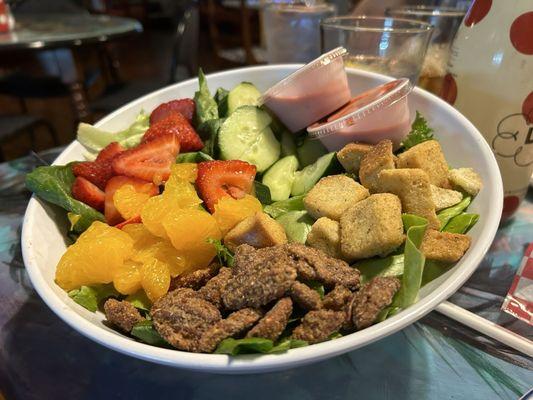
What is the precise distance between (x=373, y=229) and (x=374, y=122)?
0.33 m

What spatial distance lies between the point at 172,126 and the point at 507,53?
847 millimetres

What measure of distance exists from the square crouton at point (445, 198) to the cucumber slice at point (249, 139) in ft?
1.46

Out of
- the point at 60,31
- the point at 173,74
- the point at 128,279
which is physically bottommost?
the point at 173,74

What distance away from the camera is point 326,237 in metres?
0.84

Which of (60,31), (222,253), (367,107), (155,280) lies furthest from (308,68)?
(60,31)

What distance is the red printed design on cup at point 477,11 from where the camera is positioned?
1.02 metres

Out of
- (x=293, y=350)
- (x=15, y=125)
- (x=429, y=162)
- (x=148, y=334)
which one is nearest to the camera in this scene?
(x=293, y=350)

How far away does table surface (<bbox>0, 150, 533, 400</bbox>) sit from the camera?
Result: 72cm

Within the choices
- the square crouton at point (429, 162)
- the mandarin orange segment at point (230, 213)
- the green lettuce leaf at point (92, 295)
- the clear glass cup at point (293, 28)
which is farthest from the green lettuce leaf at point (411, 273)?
the clear glass cup at point (293, 28)

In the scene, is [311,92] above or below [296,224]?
above

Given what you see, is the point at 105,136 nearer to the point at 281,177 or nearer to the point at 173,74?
the point at 281,177

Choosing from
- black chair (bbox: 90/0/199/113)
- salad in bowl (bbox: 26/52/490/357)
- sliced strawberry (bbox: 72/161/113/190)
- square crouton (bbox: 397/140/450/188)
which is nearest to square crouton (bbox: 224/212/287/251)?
salad in bowl (bbox: 26/52/490/357)

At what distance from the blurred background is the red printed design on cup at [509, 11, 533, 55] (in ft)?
1.07

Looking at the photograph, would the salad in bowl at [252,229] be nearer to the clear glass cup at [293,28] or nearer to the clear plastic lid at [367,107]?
the clear plastic lid at [367,107]
